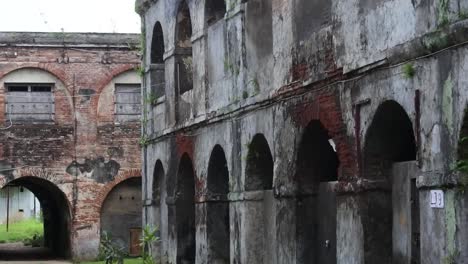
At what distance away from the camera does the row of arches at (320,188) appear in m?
10.4

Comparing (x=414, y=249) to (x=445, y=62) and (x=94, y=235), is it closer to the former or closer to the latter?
(x=445, y=62)

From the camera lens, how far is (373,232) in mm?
10453

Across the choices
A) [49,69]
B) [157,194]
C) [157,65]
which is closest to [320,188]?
[157,194]

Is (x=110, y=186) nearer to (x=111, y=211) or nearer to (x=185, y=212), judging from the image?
(x=111, y=211)

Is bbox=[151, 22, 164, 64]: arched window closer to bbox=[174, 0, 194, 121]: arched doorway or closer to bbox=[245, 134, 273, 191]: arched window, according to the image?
bbox=[174, 0, 194, 121]: arched doorway

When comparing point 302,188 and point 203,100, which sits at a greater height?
point 203,100

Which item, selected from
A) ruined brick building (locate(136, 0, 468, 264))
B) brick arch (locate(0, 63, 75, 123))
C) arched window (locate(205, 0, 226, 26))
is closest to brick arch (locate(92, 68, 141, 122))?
brick arch (locate(0, 63, 75, 123))

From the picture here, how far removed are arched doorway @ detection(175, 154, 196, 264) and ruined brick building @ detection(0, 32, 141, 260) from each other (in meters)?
8.39

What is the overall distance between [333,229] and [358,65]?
250 cm

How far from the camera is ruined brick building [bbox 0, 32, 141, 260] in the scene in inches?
1037

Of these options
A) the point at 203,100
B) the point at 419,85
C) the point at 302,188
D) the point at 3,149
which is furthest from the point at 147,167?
the point at 419,85

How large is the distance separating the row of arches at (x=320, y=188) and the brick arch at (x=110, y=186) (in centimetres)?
1077

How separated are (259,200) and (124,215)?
13559 millimetres

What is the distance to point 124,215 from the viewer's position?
27.1 m
